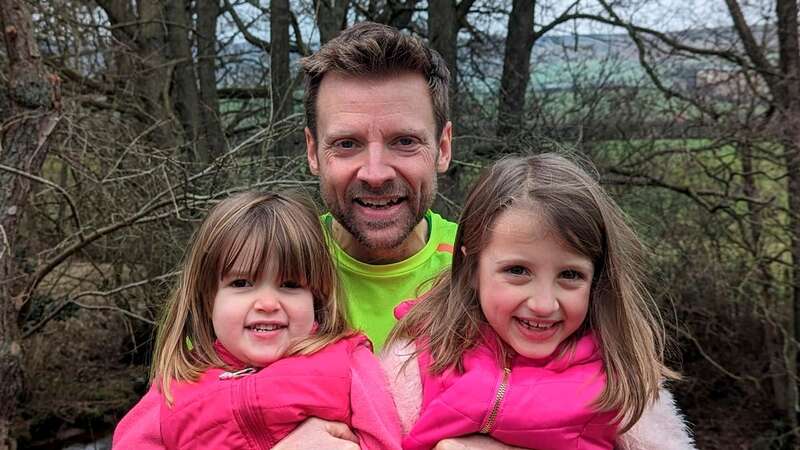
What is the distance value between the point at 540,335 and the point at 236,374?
878 mm

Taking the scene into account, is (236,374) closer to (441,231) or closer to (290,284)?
(290,284)

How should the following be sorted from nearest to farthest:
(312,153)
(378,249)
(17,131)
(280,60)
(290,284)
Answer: (290,284) → (378,249) → (312,153) → (17,131) → (280,60)

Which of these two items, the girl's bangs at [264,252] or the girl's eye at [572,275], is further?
the girl's bangs at [264,252]

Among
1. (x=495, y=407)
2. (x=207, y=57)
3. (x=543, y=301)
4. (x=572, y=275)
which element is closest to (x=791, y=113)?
(x=572, y=275)

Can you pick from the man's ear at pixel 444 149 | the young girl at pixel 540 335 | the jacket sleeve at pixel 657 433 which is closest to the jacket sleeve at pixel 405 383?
the young girl at pixel 540 335

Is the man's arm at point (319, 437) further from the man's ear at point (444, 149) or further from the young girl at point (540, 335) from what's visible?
the man's ear at point (444, 149)

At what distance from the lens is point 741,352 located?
6.81 meters

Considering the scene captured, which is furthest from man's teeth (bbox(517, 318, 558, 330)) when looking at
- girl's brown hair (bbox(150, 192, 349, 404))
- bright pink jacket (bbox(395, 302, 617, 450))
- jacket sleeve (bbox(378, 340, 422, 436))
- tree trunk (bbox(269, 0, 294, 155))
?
tree trunk (bbox(269, 0, 294, 155))

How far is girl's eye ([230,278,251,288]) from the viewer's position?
6.70 feet

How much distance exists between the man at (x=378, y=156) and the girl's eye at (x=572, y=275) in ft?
2.25

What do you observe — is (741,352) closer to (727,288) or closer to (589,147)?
(727,288)

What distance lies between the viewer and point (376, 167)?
7.88ft

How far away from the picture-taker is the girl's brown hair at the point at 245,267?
2.03 metres

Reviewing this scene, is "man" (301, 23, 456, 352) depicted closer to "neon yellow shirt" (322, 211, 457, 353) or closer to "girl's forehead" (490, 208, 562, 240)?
"neon yellow shirt" (322, 211, 457, 353)
